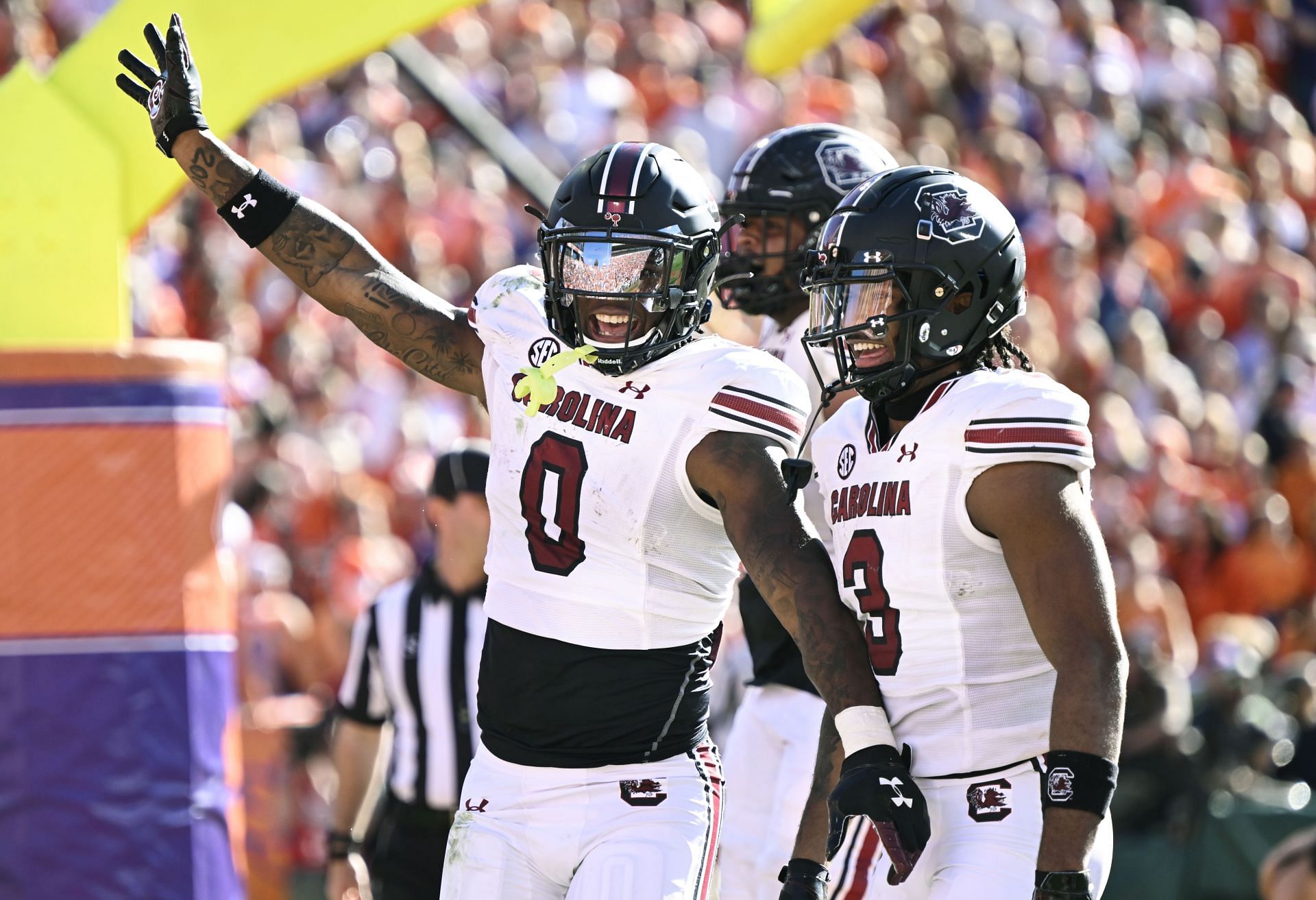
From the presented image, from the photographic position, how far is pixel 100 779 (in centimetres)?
489

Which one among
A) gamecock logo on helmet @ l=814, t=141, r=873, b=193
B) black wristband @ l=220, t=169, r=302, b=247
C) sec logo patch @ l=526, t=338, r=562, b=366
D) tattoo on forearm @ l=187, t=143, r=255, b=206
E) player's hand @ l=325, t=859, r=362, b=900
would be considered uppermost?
gamecock logo on helmet @ l=814, t=141, r=873, b=193

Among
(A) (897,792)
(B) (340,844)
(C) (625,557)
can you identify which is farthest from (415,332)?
(B) (340,844)

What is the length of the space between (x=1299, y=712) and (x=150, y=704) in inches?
200

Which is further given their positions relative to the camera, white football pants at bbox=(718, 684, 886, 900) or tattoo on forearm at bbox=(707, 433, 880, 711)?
white football pants at bbox=(718, 684, 886, 900)

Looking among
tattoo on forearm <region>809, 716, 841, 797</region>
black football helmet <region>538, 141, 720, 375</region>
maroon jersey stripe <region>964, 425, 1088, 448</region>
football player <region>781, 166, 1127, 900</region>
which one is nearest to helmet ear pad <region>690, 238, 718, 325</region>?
black football helmet <region>538, 141, 720, 375</region>

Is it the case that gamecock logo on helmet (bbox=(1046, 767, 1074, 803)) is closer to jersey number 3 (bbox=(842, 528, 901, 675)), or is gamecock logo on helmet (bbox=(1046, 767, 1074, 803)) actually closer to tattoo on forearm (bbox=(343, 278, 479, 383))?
jersey number 3 (bbox=(842, 528, 901, 675))

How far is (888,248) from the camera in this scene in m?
3.54

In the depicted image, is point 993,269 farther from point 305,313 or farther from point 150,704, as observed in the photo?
point 305,313

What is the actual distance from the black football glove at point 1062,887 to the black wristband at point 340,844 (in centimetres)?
291

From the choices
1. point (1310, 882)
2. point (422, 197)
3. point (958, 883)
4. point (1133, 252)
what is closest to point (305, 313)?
point (422, 197)

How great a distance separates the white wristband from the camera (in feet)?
10.9

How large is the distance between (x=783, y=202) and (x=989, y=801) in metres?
→ 1.91

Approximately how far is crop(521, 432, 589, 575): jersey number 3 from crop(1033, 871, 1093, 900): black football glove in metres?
1.06

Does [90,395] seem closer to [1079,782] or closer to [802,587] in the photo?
[802,587]
